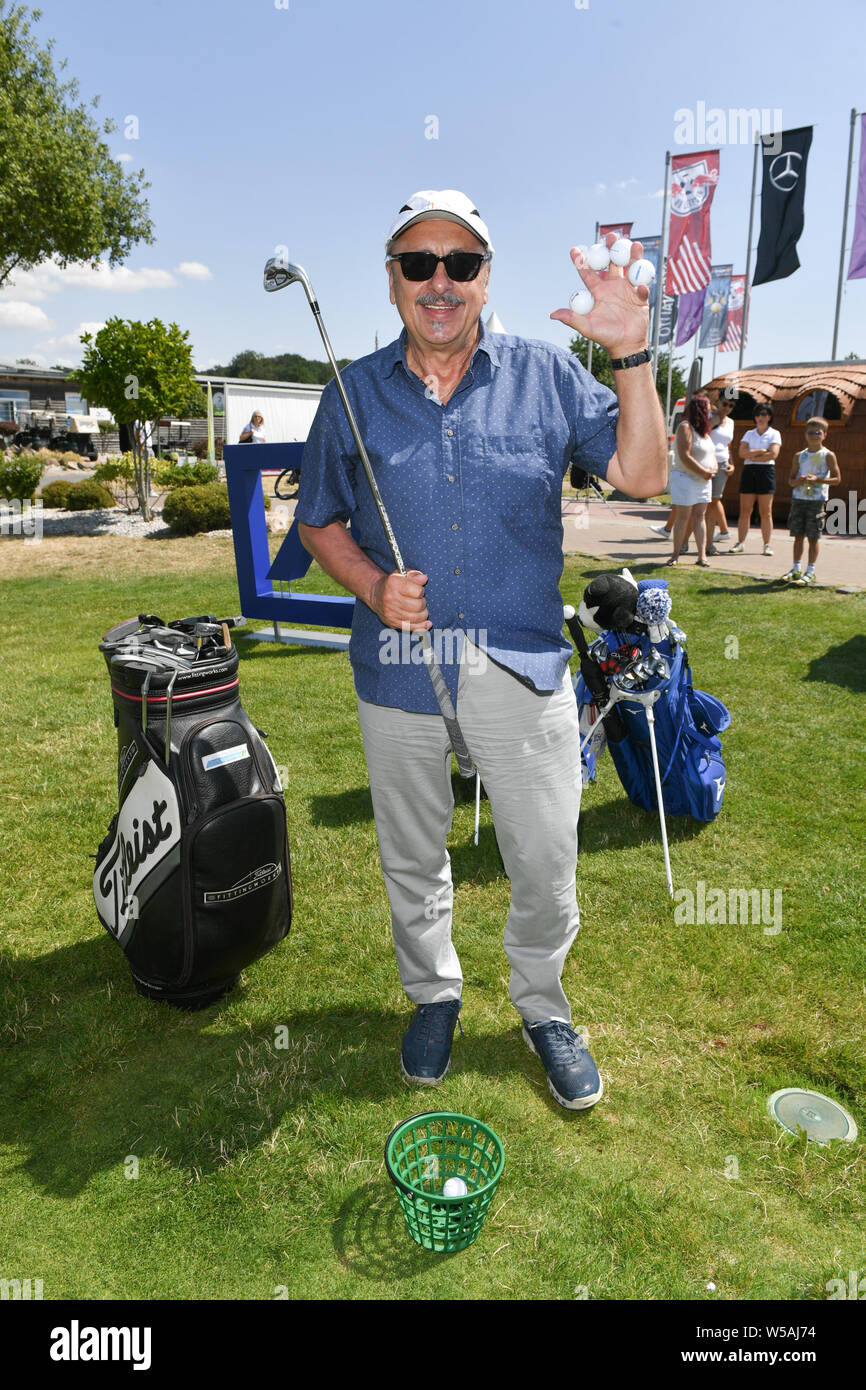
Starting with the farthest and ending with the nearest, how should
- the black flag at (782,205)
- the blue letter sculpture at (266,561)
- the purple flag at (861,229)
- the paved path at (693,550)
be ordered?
the black flag at (782,205) < the purple flag at (861,229) < the paved path at (693,550) < the blue letter sculpture at (266,561)

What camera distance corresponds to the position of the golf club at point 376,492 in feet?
7.83

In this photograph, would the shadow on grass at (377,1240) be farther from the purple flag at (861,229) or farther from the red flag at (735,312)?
the red flag at (735,312)

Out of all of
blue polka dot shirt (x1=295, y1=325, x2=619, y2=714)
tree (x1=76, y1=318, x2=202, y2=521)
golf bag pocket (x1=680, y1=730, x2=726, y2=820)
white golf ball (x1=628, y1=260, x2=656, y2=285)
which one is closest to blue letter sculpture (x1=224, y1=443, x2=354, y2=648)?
golf bag pocket (x1=680, y1=730, x2=726, y2=820)

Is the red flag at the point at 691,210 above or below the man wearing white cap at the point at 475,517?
above

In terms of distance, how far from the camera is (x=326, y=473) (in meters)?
2.69

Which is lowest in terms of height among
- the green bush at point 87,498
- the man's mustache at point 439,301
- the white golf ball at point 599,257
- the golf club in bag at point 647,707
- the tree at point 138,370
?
the golf club in bag at point 647,707

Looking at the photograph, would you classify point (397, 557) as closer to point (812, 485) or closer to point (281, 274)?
point (281, 274)

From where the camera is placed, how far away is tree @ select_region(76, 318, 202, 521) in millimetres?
18234

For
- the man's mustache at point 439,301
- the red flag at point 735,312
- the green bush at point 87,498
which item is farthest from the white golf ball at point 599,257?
the red flag at point 735,312

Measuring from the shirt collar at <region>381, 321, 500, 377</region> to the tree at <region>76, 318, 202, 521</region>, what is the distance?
1699 cm

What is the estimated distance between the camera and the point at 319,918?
4.04 meters

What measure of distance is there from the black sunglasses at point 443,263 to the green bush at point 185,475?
19993 millimetres

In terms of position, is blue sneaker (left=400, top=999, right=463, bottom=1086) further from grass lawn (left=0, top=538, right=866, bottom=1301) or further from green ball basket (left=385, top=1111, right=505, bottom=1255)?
green ball basket (left=385, top=1111, right=505, bottom=1255)

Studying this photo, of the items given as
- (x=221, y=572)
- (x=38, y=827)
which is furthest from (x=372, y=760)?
(x=221, y=572)
